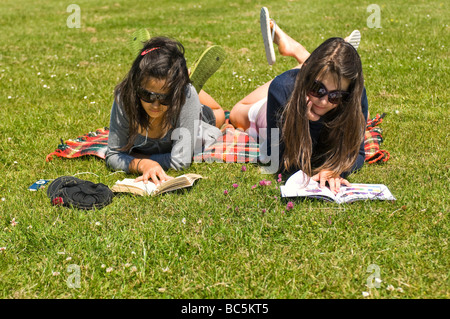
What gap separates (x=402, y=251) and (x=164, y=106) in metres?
2.57

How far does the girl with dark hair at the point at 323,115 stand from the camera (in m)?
4.09

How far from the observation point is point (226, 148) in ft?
17.8

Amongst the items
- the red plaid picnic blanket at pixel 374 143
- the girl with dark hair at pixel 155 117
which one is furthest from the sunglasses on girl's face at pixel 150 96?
the red plaid picnic blanket at pixel 374 143

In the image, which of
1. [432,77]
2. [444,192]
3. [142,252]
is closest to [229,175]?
[142,252]

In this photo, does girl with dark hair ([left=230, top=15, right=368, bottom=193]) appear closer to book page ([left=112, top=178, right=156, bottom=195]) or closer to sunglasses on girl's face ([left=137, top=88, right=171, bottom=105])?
sunglasses on girl's face ([left=137, top=88, right=171, bottom=105])

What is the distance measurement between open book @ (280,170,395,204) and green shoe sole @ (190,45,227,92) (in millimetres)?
1981

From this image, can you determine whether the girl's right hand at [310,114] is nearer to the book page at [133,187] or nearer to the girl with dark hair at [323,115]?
the girl with dark hair at [323,115]

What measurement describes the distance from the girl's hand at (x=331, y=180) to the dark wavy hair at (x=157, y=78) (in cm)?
153

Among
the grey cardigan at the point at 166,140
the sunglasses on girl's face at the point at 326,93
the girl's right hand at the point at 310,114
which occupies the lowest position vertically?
the grey cardigan at the point at 166,140

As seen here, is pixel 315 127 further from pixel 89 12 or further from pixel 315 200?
pixel 89 12

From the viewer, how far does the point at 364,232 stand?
362cm

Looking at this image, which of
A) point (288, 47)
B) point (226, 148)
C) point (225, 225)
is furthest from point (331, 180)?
point (288, 47)

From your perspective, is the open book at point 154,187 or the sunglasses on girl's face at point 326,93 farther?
the open book at point 154,187

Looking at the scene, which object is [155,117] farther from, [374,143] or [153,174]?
[374,143]
